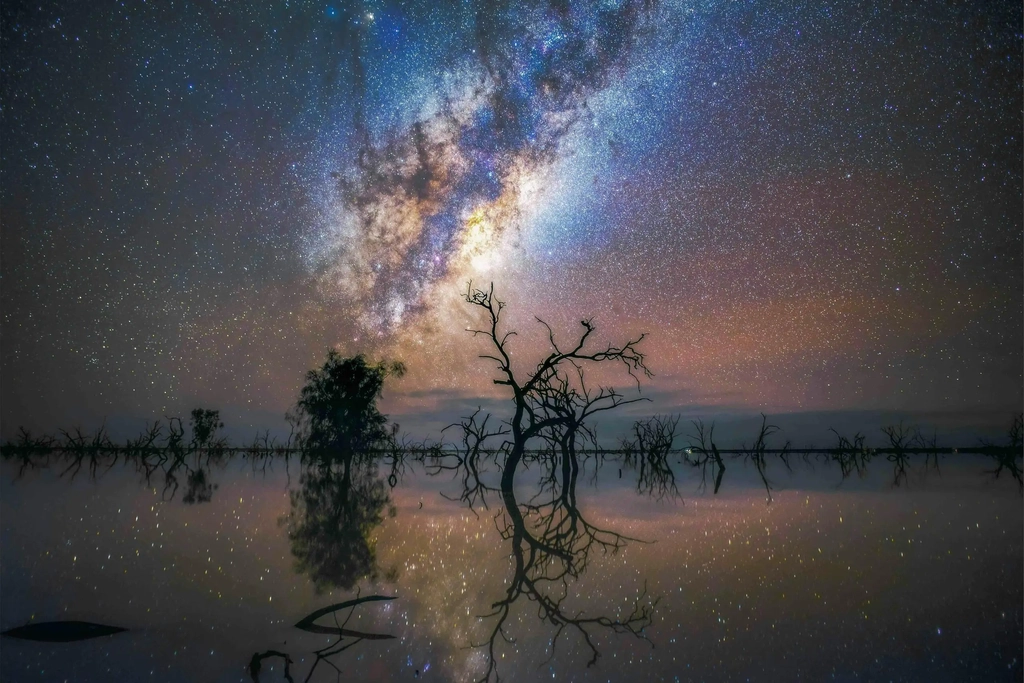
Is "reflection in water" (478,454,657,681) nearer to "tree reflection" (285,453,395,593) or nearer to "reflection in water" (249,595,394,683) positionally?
"reflection in water" (249,595,394,683)

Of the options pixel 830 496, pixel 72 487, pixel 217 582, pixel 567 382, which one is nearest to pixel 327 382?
pixel 567 382

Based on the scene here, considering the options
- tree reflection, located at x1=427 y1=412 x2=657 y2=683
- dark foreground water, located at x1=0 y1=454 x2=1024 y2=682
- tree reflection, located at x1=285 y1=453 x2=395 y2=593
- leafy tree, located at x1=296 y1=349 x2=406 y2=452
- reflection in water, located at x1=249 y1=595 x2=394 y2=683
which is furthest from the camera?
leafy tree, located at x1=296 y1=349 x2=406 y2=452

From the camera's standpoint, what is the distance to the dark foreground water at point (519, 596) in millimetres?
2523

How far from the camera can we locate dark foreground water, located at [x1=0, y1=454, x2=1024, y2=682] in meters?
2.52

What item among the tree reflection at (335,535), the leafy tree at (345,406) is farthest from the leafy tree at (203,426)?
the tree reflection at (335,535)

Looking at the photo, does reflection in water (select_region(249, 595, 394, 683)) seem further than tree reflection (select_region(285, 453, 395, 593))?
No

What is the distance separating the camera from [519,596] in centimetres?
358

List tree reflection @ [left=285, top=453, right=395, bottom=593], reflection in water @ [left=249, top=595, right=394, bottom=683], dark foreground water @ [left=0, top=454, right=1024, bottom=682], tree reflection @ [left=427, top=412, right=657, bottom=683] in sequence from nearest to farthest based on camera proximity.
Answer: reflection in water @ [left=249, top=595, right=394, bottom=683], dark foreground water @ [left=0, top=454, right=1024, bottom=682], tree reflection @ [left=427, top=412, right=657, bottom=683], tree reflection @ [left=285, top=453, right=395, bottom=593]

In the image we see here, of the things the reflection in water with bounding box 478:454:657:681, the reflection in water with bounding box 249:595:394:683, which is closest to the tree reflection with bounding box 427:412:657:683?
the reflection in water with bounding box 478:454:657:681

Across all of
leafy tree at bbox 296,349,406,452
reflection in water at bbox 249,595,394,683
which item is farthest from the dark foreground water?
leafy tree at bbox 296,349,406,452

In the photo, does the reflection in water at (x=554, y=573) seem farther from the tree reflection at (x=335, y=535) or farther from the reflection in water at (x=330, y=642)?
the tree reflection at (x=335, y=535)

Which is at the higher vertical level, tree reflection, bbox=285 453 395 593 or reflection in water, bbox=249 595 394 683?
reflection in water, bbox=249 595 394 683

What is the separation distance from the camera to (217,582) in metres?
3.86

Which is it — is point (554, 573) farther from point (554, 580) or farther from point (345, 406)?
point (345, 406)
